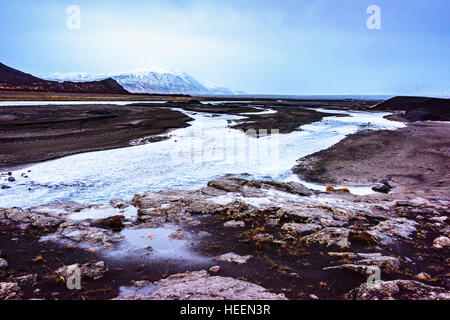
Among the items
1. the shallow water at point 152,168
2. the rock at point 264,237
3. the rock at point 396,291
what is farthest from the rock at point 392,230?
the shallow water at point 152,168

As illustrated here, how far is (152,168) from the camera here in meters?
15.4

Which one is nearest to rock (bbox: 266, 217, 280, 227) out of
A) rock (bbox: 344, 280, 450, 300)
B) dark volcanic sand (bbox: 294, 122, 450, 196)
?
rock (bbox: 344, 280, 450, 300)

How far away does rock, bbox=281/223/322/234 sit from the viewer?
7.90 m

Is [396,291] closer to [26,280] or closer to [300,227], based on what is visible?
[300,227]

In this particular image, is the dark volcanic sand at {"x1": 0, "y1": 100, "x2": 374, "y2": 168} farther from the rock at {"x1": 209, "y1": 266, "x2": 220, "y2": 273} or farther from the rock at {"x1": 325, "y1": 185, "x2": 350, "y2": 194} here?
the rock at {"x1": 325, "y1": 185, "x2": 350, "y2": 194}

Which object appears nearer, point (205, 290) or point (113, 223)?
point (205, 290)

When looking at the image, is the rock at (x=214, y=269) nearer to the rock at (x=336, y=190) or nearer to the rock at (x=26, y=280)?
the rock at (x=26, y=280)

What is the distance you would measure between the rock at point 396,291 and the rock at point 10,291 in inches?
228

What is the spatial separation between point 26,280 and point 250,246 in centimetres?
486

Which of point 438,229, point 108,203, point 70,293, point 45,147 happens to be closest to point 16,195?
point 108,203

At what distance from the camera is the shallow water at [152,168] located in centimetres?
1130

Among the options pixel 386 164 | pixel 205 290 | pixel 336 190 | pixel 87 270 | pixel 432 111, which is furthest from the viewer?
pixel 432 111

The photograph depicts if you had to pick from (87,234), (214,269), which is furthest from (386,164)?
(87,234)

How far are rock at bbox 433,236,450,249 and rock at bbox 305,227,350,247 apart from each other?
2.09 meters
